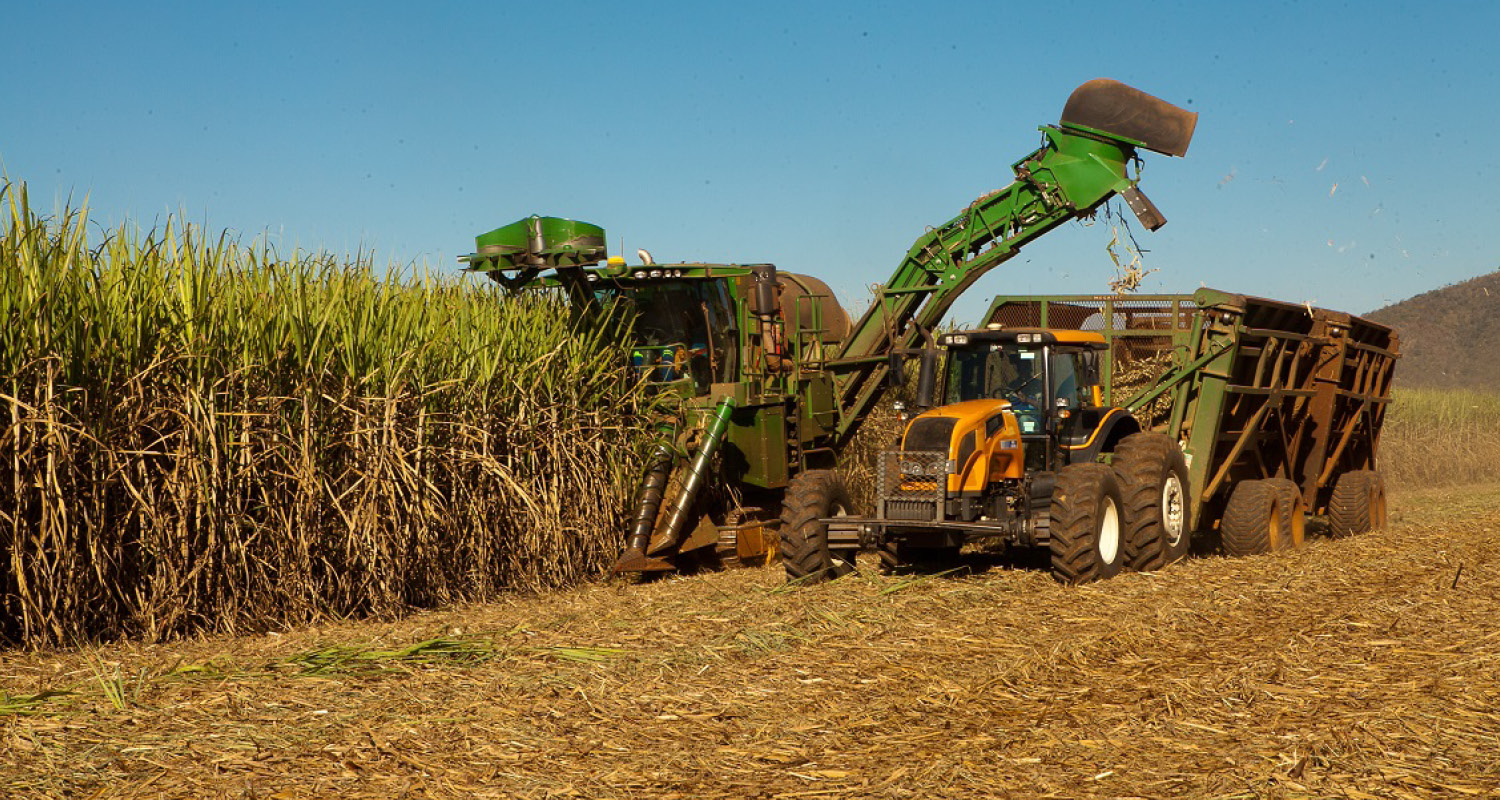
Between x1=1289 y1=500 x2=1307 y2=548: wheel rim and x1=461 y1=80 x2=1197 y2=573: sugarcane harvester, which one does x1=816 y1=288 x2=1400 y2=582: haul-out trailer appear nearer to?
x1=1289 y1=500 x2=1307 y2=548: wheel rim

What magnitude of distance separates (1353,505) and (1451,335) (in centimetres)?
6472

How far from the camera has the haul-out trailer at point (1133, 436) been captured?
8984 millimetres

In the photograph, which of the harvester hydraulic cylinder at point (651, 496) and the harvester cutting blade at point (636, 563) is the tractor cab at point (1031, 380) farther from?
the harvester cutting blade at point (636, 563)

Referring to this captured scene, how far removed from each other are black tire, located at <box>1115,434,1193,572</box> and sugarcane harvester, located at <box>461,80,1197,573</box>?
5.16 ft

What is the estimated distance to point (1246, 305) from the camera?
1109 cm

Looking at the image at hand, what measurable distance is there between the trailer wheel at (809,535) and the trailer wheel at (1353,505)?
20.0ft

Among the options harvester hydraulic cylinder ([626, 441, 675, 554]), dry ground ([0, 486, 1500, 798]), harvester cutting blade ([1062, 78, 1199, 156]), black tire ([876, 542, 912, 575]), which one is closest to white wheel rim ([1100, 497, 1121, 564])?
dry ground ([0, 486, 1500, 798])

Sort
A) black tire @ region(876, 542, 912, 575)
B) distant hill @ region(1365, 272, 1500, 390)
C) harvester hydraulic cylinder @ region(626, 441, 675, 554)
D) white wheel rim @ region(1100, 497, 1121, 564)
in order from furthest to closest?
distant hill @ region(1365, 272, 1500, 390)
harvester hydraulic cylinder @ region(626, 441, 675, 554)
black tire @ region(876, 542, 912, 575)
white wheel rim @ region(1100, 497, 1121, 564)

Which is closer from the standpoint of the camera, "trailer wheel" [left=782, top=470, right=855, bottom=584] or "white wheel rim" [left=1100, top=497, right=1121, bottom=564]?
"white wheel rim" [left=1100, top=497, right=1121, bottom=564]

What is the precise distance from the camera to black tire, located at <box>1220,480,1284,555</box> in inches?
440

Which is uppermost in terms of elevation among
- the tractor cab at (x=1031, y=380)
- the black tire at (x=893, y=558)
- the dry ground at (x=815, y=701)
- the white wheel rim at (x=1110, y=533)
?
the tractor cab at (x=1031, y=380)

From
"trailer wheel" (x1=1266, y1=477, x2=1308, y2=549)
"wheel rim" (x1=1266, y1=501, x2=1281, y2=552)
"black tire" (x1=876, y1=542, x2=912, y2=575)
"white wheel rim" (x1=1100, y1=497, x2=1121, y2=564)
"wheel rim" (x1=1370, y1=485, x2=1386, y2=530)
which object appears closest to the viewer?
"white wheel rim" (x1=1100, y1=497, x2=1121, y2=564)

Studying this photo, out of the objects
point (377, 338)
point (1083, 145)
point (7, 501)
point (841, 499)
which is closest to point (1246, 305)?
point (1083, 145)

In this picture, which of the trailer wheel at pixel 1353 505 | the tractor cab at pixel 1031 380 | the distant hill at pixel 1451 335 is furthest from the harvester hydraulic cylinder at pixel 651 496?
the distant hill at pixel 1451 335
